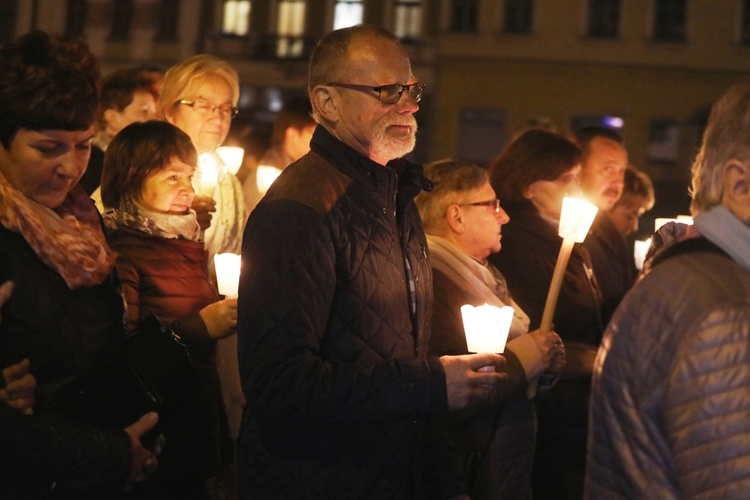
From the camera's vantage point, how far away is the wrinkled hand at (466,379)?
9.44ft

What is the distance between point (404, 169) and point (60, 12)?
32.3 meters

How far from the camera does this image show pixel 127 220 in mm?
4125

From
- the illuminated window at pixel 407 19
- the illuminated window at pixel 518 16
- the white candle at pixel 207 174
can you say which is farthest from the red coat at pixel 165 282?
the illuminated window at pixel 407 19

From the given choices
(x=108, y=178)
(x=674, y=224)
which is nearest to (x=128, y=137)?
(x=108, y=178)

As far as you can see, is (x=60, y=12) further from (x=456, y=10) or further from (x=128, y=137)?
(x=128, y=137)

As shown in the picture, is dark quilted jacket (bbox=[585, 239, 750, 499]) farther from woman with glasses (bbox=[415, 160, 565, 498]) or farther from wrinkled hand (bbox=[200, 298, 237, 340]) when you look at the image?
wrinkled hand (bbox=[200, 298, 237, 340])

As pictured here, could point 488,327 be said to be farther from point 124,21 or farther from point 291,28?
point 124,21

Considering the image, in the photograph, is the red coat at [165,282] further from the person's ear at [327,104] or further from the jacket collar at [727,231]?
the jacket collar at [727,231]

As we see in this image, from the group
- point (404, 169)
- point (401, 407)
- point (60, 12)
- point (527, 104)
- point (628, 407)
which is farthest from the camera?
point (60, 12)

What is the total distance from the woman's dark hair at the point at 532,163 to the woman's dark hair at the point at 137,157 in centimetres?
176

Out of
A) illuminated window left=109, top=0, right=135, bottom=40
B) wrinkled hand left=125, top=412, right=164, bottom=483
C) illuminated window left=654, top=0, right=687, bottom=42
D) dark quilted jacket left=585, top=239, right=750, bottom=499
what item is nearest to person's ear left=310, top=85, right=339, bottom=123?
wrinkled hand left=125, top=412, right=164, bottom=483

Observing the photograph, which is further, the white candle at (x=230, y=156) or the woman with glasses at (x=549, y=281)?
the white candle at (x=230, y=156)

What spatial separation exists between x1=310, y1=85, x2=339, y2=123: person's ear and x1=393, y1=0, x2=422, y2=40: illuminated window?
28729 mm

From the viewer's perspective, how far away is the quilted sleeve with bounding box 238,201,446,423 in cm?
275
